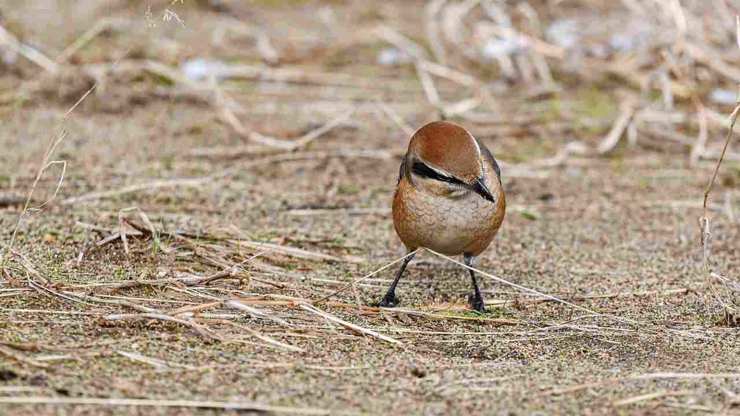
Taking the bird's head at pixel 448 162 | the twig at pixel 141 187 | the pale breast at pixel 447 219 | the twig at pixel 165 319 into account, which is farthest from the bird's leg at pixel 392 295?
the twig at pixel 141 187

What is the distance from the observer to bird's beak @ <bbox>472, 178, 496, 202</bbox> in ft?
13.6

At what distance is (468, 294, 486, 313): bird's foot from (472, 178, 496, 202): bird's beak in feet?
1.37

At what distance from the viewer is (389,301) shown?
429cm

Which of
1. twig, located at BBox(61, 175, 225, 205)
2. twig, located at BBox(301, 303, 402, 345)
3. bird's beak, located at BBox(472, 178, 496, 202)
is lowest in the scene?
twig, located at BBox(61, 175, 225, 205)

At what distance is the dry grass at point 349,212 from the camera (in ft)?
10.8

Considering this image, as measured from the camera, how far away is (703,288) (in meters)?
4.64

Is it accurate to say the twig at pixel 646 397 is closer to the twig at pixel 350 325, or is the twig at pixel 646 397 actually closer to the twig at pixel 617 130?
the twig at pixel 350 325

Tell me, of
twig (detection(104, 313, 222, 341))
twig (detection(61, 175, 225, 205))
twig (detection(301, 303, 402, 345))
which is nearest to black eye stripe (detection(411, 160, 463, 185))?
twig (detection(301, 303, 402, 345))

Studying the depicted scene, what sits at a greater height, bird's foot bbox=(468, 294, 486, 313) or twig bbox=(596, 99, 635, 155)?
twig bbox=(596, 99, 635, 155)

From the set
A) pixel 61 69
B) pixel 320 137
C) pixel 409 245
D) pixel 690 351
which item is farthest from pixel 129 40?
pixel 690 351

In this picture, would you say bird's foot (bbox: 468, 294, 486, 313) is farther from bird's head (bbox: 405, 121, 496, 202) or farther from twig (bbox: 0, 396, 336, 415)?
twig (bbox: 0, 396, 336, 415)

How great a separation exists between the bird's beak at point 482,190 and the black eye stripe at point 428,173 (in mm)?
61

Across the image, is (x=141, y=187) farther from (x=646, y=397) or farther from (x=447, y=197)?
(x=646, y=397)

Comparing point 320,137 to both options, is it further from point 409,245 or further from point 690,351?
point 690,351
